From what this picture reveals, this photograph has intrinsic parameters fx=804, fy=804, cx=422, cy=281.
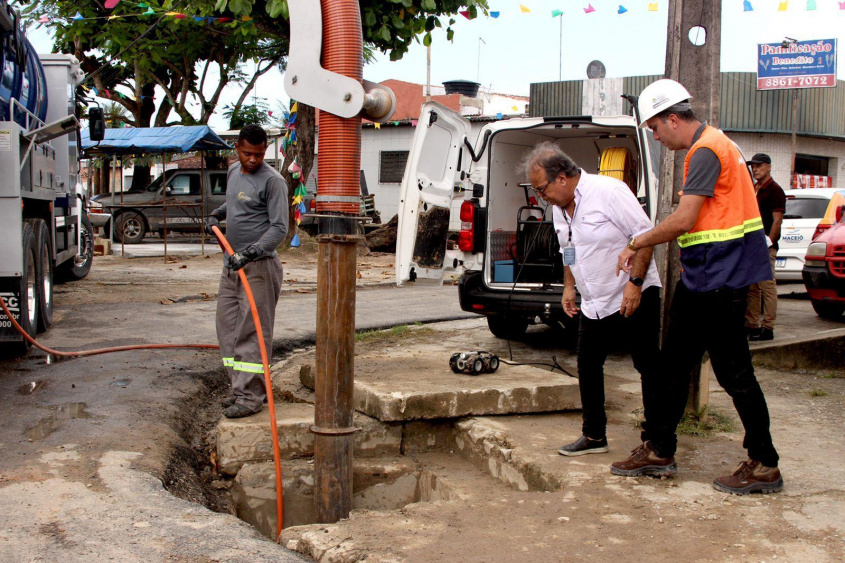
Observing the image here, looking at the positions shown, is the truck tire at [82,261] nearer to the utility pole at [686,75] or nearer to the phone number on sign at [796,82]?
the utility pole at [686,75]

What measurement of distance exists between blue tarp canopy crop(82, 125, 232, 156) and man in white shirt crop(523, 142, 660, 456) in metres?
13.6

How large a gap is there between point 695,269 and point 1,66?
6123 millimetres

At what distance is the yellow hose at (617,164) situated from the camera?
25.5ft

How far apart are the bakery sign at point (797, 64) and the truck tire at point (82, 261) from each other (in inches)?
657

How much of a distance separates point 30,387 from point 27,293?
1.21 meters

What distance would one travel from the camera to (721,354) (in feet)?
12.1

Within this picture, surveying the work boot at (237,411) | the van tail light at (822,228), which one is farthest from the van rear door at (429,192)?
the van tail light at (822,228)

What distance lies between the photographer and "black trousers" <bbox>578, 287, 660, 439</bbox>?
405 cm

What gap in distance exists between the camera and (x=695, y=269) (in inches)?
146

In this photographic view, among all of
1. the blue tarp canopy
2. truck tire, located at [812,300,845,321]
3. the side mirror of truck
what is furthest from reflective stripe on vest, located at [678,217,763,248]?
the blue tarp canopy

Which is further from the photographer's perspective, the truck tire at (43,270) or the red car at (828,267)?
the red car at (828,267)

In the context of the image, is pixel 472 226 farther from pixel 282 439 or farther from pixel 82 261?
pixel 82 261

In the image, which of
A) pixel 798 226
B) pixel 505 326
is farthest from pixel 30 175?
pixel 798 226

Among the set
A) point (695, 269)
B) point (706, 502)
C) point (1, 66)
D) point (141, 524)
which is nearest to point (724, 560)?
point (706, 502)
